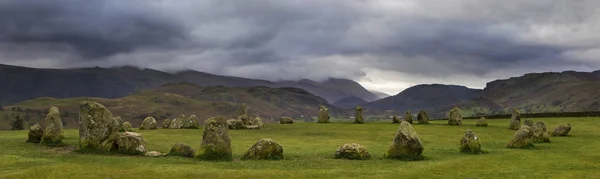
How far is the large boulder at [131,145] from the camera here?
118ft

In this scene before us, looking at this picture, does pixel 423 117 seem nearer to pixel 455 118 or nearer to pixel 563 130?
pixel 455 118

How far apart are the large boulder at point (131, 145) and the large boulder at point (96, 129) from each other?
0.97 meters

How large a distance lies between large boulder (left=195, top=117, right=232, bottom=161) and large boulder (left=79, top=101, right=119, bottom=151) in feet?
27.4

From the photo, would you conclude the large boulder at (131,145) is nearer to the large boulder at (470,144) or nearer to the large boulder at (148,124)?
the large boulder at (470,144)

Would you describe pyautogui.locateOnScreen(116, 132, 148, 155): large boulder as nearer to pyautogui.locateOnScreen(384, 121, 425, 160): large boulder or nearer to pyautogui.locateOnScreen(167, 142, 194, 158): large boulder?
pyautogui.locateOnScreen(167, 142, 194, 158): large boulder

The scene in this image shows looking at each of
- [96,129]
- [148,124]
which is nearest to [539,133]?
[96,129]

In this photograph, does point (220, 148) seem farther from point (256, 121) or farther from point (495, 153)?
point (256, 121)

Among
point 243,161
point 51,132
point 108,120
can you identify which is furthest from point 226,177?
point 51,132

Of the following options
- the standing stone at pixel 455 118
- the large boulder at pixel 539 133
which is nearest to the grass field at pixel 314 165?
the large boulder at pixel 539 133

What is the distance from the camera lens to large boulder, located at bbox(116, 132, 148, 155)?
36000 mm

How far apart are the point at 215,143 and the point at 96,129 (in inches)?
433

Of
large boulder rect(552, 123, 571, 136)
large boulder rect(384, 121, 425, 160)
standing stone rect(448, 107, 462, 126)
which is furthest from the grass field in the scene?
standing stone rect(448, 107, 462, 126)

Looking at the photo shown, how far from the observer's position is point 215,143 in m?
34.0

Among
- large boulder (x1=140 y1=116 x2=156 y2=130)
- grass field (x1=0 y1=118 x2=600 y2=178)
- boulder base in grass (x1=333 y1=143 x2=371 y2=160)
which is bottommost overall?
grass field (x1=0 y1=118 x2=600 y2=178)
